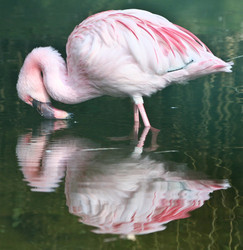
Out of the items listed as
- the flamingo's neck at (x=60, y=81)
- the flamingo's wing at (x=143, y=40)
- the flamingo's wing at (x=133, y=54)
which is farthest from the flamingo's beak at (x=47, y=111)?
the flamingo's wing at (x=143, y=40)

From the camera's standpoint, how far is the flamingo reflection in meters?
3.27

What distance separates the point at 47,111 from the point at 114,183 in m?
1.87

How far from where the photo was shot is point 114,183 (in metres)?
3.82

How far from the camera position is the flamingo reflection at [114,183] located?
3.27m

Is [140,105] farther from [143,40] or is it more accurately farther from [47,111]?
[47,111]

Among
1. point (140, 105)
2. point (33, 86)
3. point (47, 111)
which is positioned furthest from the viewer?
point (47, 111)

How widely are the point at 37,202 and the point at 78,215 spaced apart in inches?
13.4

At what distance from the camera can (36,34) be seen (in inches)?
387

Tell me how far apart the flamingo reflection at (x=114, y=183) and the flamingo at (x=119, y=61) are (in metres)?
0.57

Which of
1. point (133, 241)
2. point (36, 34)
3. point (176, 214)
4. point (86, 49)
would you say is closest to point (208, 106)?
point (86, 49)

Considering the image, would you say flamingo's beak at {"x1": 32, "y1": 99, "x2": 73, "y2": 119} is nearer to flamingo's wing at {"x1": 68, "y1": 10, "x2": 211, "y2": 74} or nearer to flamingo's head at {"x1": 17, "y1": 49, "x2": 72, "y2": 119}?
flamingo's head at {"x1": 17, "y1": 49, "x2": 72, "y2": 119}

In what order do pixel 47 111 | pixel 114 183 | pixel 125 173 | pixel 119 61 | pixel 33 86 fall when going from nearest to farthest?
pixel 114 183, pixel 125 173, pixel 119 61, pixel 33 86, pixel 47 111

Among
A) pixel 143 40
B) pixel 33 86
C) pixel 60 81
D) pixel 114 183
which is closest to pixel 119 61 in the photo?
pixel 143 40

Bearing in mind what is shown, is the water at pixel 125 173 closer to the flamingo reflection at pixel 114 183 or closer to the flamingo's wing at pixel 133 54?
the flamingo reflection at pixel 114 183
